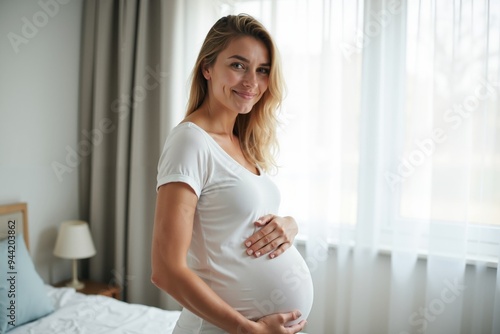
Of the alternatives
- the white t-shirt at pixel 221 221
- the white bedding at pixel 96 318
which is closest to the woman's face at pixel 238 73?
the white t-shirt at pixel 221 221

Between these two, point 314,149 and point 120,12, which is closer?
point 314,149

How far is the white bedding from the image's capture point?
78.7 inches

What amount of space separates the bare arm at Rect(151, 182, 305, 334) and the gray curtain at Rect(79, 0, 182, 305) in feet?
6.22

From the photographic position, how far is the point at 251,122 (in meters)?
1.37

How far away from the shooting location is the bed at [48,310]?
199 cm

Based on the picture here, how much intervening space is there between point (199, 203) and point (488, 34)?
180 centimetres

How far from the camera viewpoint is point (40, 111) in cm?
268

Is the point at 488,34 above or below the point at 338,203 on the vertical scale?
above

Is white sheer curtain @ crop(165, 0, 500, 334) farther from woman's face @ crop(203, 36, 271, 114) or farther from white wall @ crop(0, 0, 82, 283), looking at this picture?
woman's face @ crop(203, 36, 271, 114)

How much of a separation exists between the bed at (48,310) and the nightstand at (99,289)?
1.05 feet

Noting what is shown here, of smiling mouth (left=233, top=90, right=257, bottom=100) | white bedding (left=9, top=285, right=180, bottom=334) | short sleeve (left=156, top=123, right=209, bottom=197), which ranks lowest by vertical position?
white bedding (left=9, top=285, right=180, bottom=334)

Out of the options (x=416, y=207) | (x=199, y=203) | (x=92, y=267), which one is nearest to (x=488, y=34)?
(x=416, y=207)

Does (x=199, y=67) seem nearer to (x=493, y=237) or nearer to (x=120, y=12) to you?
(x=493, y=237)

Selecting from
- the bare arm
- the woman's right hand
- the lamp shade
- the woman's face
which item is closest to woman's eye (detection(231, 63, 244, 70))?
the woman's face
